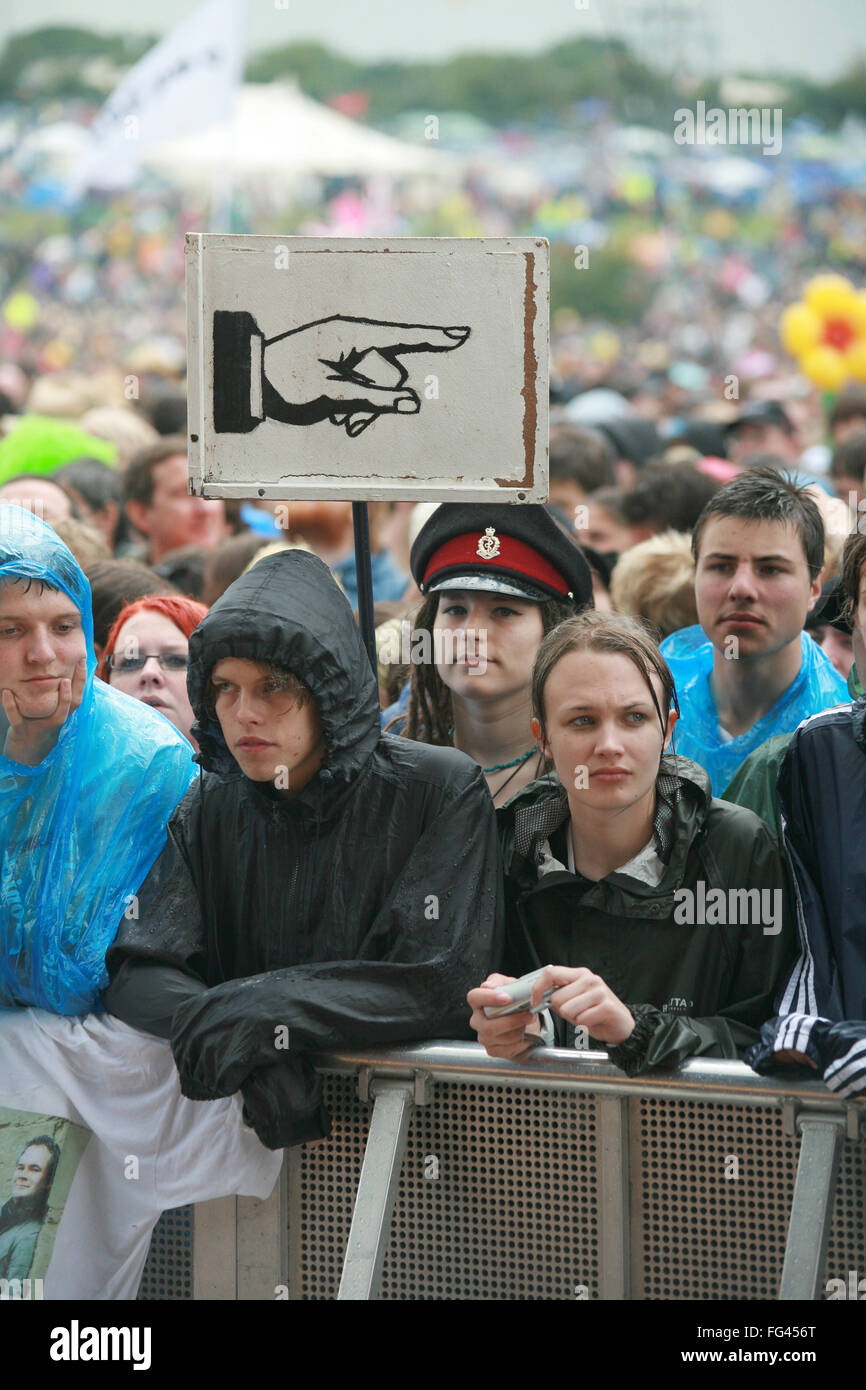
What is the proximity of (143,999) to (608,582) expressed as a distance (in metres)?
2.33

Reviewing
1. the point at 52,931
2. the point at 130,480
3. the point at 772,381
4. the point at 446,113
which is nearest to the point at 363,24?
the point at 446,113

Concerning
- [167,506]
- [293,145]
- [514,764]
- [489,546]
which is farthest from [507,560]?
[293,145]

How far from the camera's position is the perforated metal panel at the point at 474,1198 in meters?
2.37

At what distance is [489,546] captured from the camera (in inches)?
129

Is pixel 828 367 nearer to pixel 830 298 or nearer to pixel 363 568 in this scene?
pixel 830 298

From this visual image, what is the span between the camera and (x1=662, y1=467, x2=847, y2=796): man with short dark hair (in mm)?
3279

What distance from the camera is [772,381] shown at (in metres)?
15.0

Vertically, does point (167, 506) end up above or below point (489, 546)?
above

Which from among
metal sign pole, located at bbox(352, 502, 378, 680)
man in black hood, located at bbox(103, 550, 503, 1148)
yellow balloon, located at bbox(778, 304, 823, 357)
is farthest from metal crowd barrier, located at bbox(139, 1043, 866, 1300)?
yellow balloon, located at bbox(778, 304, 823, 357)

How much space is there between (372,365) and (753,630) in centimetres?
103

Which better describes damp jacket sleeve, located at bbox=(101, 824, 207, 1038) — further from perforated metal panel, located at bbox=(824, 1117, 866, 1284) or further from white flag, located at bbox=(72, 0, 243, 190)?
white flag, located at bbox=(72, 0, 243, 190)

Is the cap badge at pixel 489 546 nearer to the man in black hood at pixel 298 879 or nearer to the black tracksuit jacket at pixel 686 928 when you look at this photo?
the man in black hood at pixel 298 879
